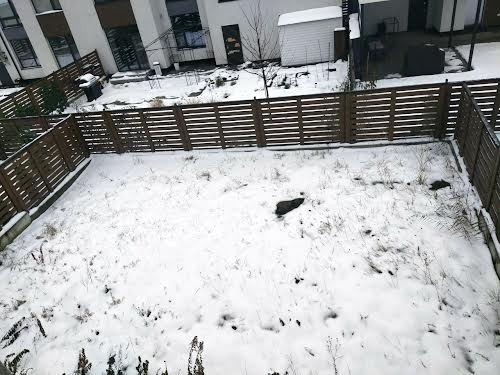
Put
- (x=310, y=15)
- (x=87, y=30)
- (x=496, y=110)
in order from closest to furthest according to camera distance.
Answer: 1. (x=496, y=110)
2. (x=310, y=15)
3. (x=87, y=30)

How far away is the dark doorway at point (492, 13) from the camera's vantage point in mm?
16875

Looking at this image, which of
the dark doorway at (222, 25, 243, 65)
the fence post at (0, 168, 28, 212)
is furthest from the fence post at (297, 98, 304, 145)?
the dark doorway at (222, 25, 243, 65)

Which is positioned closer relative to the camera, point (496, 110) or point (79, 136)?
point (496, 110)

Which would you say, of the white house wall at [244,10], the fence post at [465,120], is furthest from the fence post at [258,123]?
the white house wall at [244,10]

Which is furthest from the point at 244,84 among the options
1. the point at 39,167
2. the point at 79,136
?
the point at 39,167

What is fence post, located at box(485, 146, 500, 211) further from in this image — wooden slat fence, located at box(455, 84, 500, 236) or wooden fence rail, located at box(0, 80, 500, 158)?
wooden fence rail, located at box(0, 80, 500, 158)

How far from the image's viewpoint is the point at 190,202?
9258mm

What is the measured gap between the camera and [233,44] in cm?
2073

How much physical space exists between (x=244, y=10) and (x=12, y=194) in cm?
1561

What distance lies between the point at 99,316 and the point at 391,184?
22.7ft

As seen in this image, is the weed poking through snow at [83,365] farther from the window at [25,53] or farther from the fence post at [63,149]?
the window at [25,53]

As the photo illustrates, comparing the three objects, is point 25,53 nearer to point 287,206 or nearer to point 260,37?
point 260,37

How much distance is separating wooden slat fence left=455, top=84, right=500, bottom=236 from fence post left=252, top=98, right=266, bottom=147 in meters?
5.30

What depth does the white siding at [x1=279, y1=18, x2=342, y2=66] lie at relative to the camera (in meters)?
18.0
